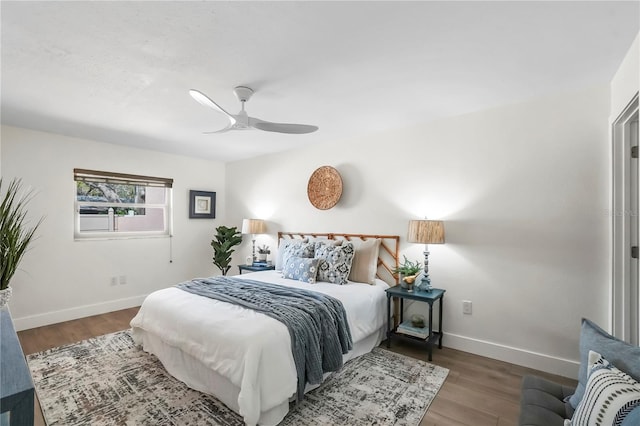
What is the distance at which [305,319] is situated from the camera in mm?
2232

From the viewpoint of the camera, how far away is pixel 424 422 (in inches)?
78.4

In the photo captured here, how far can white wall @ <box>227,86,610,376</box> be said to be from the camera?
8.14ft

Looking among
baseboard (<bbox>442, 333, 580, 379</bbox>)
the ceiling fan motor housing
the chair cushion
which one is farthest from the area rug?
the ceiling fan motor housing

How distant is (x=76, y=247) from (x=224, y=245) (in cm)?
193

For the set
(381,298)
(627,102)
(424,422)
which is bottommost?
(424,422)

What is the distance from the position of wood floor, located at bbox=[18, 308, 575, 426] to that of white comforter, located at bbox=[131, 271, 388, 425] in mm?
784

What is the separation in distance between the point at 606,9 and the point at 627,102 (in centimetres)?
74

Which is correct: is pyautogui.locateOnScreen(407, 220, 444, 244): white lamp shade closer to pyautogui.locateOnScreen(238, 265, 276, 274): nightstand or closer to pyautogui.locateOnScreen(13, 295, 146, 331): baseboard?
pyautogui.locateOnScreen(238, 265, 276, 274): nightstand

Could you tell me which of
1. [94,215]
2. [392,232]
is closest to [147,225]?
[94,215]

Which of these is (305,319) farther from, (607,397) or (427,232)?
(607,397)

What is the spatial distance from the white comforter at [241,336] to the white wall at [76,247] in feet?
5.72

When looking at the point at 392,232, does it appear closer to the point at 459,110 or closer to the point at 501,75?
the point at 459,110

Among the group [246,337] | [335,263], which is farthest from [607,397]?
[335,263]

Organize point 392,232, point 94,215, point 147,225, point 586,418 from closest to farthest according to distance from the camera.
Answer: point 586,418
point 392,232
point 94,215
point 147,225
